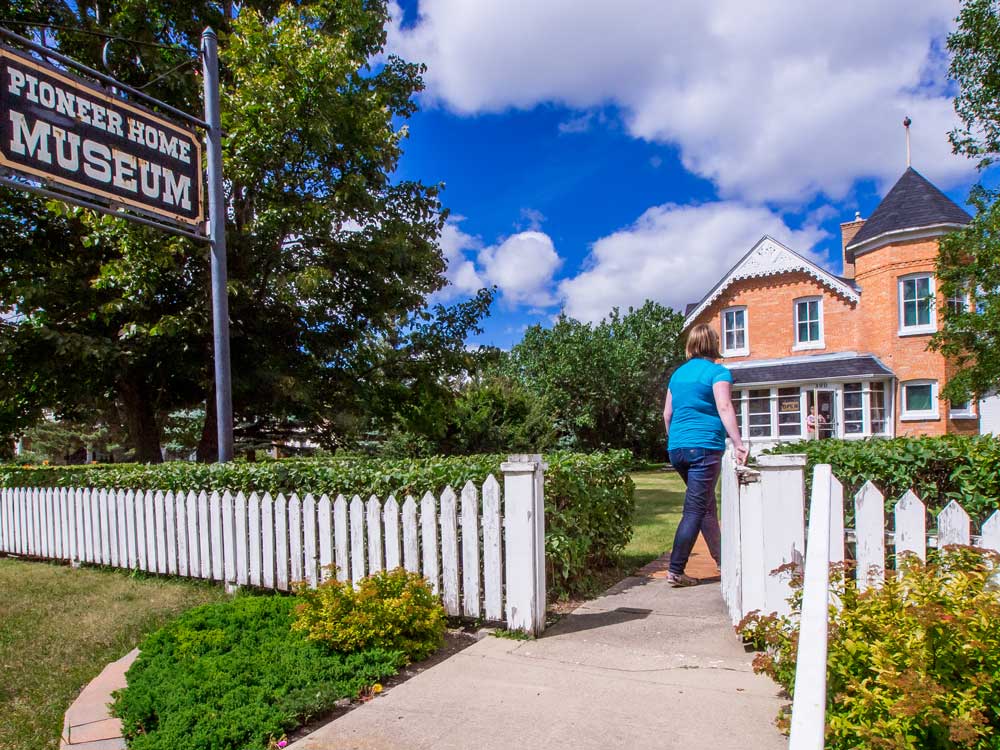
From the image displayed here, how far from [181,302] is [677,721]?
11018 mm

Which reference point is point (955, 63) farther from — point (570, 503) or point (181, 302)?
point (181, 302)

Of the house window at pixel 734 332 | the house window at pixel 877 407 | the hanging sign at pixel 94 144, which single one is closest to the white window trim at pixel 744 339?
the house window at pixel 734 332

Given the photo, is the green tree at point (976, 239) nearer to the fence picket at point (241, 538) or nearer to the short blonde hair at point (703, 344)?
the short blonde hair at point (703, 344)

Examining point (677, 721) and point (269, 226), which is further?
point (269, 226)

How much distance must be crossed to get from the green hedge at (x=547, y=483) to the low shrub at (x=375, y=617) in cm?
85

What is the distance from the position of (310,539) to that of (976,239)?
1308 cm

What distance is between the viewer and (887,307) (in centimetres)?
2241

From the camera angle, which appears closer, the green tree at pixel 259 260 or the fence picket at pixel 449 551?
the fence picket at pixel 449 551

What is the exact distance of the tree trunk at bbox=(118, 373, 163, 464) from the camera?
12305 mm

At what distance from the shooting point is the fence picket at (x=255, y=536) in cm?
547

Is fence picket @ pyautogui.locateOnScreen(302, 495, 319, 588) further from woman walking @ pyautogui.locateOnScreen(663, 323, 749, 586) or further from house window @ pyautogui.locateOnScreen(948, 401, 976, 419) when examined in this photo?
house window @ pyautogui.locateOnScreen(948, 401, 976, 419)

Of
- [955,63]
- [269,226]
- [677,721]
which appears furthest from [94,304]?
[955,63]

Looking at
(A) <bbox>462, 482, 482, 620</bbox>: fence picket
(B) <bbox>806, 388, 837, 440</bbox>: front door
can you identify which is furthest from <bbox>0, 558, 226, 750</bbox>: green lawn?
(B) <bbox>806, 388, 837, 440</bbox>: front door

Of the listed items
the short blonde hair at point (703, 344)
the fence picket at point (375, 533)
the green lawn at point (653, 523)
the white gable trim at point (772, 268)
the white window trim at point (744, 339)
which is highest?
the white gable trim at point (772, 268)
